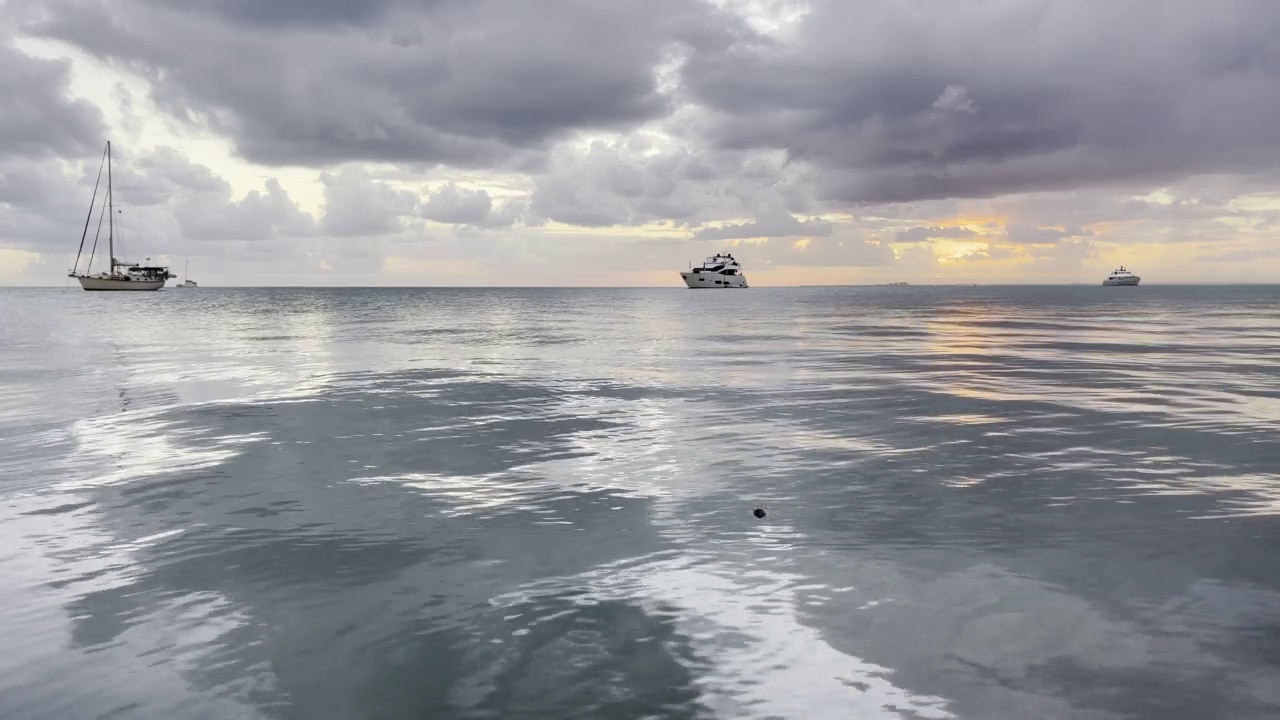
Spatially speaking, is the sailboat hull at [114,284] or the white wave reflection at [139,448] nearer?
the white wave reflection at [139,448]

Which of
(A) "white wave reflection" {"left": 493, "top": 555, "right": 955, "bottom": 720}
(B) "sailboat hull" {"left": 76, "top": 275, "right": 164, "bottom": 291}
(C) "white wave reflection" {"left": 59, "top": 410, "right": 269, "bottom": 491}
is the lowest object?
(A) "white wave reflection" {"left": 493, "top": 555, "right": 955, "bottom": 720}

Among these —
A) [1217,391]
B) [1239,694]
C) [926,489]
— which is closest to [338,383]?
[926,489]

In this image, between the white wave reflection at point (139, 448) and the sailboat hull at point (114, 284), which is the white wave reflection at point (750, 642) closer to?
the white wave reflection at point (139, 448)

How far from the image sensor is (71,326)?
67.3m

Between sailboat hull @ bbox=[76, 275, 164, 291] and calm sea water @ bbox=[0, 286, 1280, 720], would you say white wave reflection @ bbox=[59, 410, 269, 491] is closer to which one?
calm sea water @ bbox=[0, 286, 1280, 720]

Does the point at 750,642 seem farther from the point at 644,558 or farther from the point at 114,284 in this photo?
the point at 114,284

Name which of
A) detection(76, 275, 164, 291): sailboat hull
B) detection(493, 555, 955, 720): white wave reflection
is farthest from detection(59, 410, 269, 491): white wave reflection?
detection(76, 275, 164, 291): sailboat hull

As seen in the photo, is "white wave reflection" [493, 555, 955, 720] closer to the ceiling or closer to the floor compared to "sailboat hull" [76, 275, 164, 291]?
closer to the floor

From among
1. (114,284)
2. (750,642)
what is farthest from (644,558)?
(114,284)

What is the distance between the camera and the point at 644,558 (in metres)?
9.87

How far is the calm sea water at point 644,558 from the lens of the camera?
22.0 feet

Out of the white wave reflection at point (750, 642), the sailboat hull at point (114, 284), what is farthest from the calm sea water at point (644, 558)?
the sailboat hull at point (114, 284)

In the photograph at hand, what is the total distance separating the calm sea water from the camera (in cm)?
672

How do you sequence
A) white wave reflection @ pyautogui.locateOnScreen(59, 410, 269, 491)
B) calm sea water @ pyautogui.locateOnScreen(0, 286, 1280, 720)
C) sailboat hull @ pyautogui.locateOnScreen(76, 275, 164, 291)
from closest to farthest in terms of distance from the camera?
calm sea water @ pyautogui.locateOnScreen(0, 286, 1280, 720), white wave reflection @ pyautogui.locateOnScreen(59, 410, 269, 491), sailboat hull @ pyautogui.locateOnScreen(76, 275, 164, 291)
